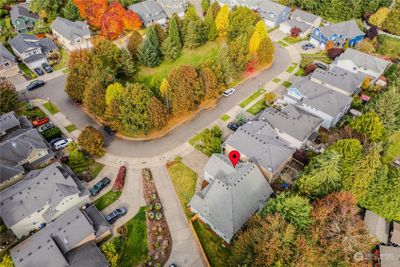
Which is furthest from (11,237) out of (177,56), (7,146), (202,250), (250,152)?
(177,56)

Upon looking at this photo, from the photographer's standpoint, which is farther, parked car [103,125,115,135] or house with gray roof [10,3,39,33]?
house with gray roof [10,3,39,33]

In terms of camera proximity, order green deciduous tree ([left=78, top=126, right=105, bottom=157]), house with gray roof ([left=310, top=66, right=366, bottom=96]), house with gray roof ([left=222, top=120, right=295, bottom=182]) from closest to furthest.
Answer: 1. house with gray roof ([left=222, top=120, right=295, bottom=182])
2. green deciduous tree ([left=78, top=126, right=105, bottom=157])
3. house with gray roof ([left=310, top=66, right=366, bottom=96])

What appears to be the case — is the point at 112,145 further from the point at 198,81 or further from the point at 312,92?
the point at 312,92

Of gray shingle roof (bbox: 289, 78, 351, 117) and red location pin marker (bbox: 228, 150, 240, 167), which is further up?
gray shingle roof (bbox: 289, 78, 351, 117)

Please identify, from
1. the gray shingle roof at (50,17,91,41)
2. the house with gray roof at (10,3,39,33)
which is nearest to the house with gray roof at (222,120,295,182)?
the gray shingle roof at (50,17,91,41)

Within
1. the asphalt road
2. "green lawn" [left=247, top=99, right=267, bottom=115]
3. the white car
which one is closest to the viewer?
the asphalt road

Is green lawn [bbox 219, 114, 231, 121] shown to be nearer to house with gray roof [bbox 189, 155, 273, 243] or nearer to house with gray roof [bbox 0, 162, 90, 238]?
house with gray roof [bbox 189, 155, 273, 243]
